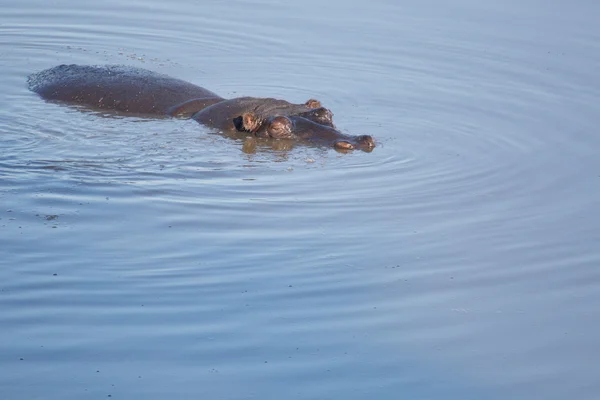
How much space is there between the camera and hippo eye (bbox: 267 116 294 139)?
10.6 meters

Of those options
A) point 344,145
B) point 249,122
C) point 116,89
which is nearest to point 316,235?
point 344,145

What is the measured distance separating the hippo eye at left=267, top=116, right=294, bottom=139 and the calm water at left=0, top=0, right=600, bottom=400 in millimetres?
414

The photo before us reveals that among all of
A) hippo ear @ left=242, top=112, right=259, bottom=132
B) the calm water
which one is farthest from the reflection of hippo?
the calm water

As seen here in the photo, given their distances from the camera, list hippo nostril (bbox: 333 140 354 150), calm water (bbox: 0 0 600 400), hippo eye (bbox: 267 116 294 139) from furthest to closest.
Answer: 1. hippo eye (bbox: 267 116 294 139)
2. hippo nostril (bbox: 333 140 354 150)
3. calm water (bbox: 0 0 600 400)

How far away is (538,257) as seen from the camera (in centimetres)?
730

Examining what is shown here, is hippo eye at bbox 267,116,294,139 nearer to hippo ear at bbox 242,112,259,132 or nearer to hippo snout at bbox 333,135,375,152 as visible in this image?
hippo ear at bbox 242,112,259,132

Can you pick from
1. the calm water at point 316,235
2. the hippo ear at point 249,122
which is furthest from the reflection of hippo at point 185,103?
the calm water at point 316,235

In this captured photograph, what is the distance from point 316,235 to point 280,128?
10.7 feet

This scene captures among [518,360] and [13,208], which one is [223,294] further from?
[13,208]

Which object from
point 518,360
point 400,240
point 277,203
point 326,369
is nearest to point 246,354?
point 326,369

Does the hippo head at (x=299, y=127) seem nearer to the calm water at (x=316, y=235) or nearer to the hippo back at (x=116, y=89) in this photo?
the calm water at (x=316, y=235)

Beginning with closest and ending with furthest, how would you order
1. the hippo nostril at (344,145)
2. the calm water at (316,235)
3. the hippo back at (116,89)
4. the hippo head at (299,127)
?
the calm water at (316,235)
the hippo nostril at (344,145)
the hippo head at (299,127)
the hippo back at (116,89)

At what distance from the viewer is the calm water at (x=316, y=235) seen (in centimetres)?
536

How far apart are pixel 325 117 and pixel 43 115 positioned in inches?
118
